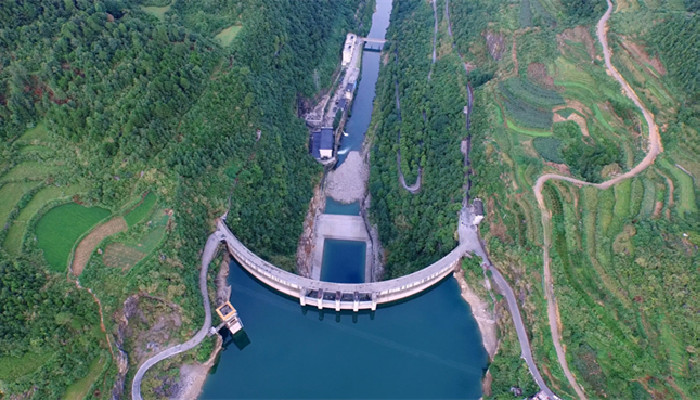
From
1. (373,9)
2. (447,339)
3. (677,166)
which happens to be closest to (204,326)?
(447,339)

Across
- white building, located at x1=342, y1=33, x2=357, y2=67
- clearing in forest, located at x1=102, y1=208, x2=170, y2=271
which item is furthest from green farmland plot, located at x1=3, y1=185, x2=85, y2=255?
white building, located at x1=342, y1=33, x2=357, y2=67

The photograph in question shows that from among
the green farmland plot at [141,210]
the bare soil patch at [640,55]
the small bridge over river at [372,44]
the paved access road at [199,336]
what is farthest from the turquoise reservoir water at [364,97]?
the bare soil patch at [640,55]

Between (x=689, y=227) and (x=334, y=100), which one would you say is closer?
(x=689, y=227)

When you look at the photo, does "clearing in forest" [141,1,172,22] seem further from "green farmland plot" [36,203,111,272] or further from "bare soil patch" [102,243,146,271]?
"bare soil patch" [102,243,146,271]

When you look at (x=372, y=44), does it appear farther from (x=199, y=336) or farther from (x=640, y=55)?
(x=199, y=336)

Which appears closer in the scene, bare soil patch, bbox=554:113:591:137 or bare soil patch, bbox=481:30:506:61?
bare soil patch, bbox=554:113:591:137

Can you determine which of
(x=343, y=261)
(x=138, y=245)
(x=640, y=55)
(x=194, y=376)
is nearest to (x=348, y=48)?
(x=343, y=261)

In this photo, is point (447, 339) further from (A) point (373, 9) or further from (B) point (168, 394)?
(A) point (373, 9)
